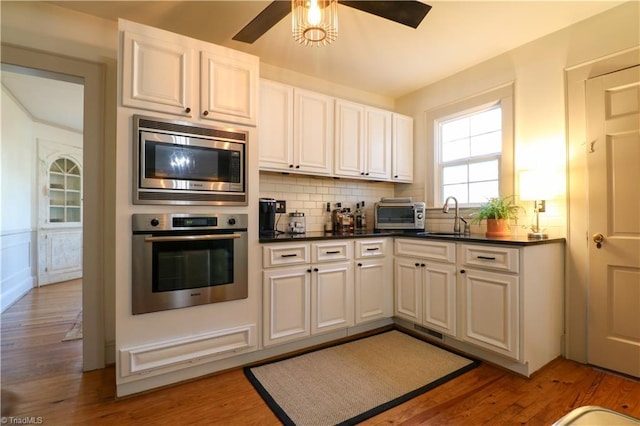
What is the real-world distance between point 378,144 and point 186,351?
2673 mm

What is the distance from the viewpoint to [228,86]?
229cm

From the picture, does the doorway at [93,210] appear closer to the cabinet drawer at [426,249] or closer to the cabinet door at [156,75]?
the cabinet door at [156,75]

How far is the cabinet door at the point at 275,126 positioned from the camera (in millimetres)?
2756

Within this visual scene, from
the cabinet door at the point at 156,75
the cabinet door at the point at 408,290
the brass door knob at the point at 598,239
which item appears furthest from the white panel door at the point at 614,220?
the cabinet door at the point at 156,75

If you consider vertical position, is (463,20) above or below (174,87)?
above

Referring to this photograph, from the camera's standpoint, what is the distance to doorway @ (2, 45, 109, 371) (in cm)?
231

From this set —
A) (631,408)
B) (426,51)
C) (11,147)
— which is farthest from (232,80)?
(11,147)

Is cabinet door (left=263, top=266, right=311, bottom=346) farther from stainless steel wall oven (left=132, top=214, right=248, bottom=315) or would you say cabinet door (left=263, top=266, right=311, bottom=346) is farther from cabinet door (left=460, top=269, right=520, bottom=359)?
cabinet door (left=460, top=269, right=520, bottom=359)

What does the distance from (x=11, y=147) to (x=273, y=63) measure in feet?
12.8

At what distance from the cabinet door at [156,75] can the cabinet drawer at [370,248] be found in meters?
1.77

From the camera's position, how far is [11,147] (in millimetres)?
4219

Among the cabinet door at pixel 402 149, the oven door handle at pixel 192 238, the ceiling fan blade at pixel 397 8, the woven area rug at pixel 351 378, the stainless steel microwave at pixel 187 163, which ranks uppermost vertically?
the ceiling fan blade at pixel 397 8

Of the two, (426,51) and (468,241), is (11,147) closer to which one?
(426,51)

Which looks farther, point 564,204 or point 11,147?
point 11,147
